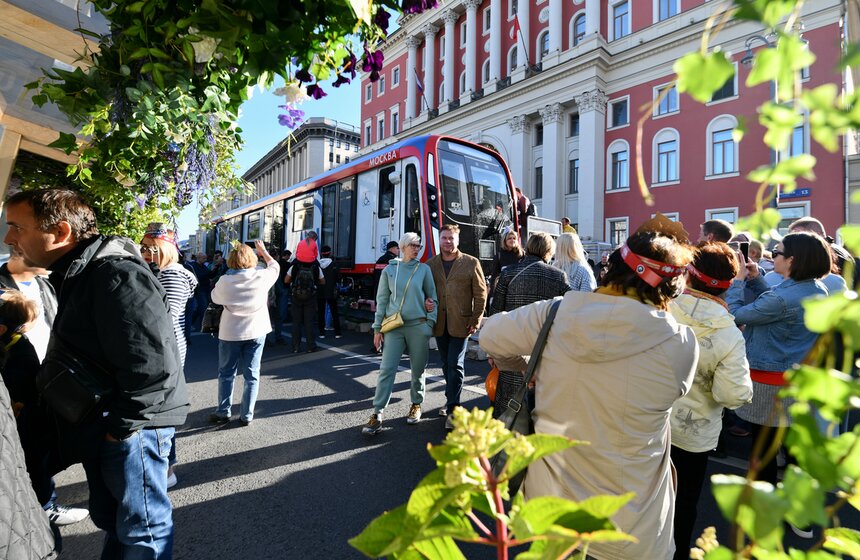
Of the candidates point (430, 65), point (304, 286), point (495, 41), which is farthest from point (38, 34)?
point (430, 65)

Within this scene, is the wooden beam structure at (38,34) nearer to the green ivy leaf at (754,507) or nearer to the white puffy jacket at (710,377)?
the green ivy leaf at (754,507)

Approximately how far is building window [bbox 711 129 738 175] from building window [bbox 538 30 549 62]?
1166 centimetres

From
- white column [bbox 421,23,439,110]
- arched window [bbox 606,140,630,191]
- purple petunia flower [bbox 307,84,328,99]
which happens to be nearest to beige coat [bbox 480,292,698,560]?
purple petunia flower [bbox 307,84,328,99]

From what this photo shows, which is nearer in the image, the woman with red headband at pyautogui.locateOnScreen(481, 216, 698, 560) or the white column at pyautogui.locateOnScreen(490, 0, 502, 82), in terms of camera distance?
the woman with red headband at pyautogui.locateOnScreen(481, 216, 698, 560)

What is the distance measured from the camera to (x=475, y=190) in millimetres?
9281

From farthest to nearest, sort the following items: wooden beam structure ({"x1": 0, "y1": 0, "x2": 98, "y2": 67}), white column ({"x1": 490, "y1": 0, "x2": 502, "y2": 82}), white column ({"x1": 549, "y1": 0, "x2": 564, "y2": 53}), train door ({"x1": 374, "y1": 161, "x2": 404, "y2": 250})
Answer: white column ({"x1": 490, "y1": 0, "x2": 502, "y2": 82}) < white column ({"x1": 549, "y1": 0, "x2": 564, "y2": 53}) < train door ({"x1": 374, "y1": 161, "x2": 404, "y2": 250}) < wooden beam structure ({"x1": 0, "y1": 0, "x2": 98, "y2": 67})

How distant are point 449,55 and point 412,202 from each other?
1115 inches

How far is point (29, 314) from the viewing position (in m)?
2.71

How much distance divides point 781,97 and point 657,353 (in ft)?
4.53

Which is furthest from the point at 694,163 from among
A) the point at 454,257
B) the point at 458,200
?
the point at 454,257

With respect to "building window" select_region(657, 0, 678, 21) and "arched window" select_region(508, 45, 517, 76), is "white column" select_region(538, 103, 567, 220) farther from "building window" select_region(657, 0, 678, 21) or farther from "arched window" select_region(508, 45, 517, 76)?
"building window" select_region(657, 0, 678, 21)

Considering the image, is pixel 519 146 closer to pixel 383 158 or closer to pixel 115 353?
pixel 383 158

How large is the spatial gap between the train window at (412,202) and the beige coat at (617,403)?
692cm

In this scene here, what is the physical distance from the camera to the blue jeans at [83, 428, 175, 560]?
1946 millimetres
